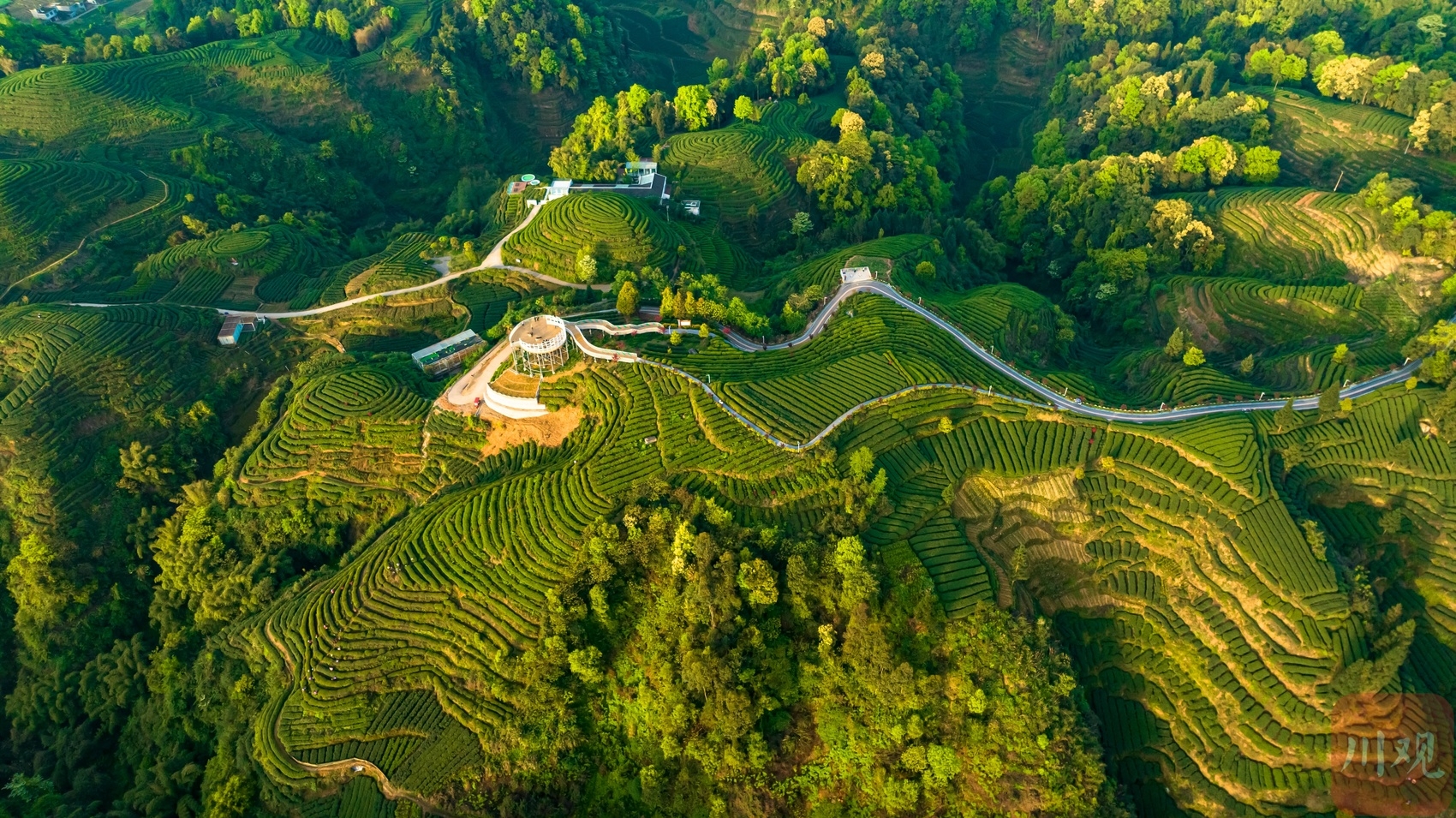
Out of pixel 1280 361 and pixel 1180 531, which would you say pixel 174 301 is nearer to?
pixel 1180 531

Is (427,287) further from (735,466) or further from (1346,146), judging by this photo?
(1346,146)

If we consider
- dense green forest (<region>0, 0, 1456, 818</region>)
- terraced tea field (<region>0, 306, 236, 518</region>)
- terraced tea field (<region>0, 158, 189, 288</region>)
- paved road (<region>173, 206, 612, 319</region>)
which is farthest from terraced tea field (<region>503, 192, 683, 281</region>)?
terraced tea field (<region>0, 158, 189, 288</region>)

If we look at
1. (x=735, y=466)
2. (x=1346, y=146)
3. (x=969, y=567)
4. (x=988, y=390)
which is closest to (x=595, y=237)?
(x=735, y=466)

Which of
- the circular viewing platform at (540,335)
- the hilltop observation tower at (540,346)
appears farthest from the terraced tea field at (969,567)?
the circular viewing platform at (540,335)

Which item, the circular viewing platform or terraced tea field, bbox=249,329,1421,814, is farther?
the circular viewing platform

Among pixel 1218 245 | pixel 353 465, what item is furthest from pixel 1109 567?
pixel 353 465

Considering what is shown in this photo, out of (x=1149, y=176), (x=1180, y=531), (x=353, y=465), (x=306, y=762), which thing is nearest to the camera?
(x=306, y=762)

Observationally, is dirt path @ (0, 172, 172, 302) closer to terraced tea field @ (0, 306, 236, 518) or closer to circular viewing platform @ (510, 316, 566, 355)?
terraced tea field @ (0, 306, 236, 518)
